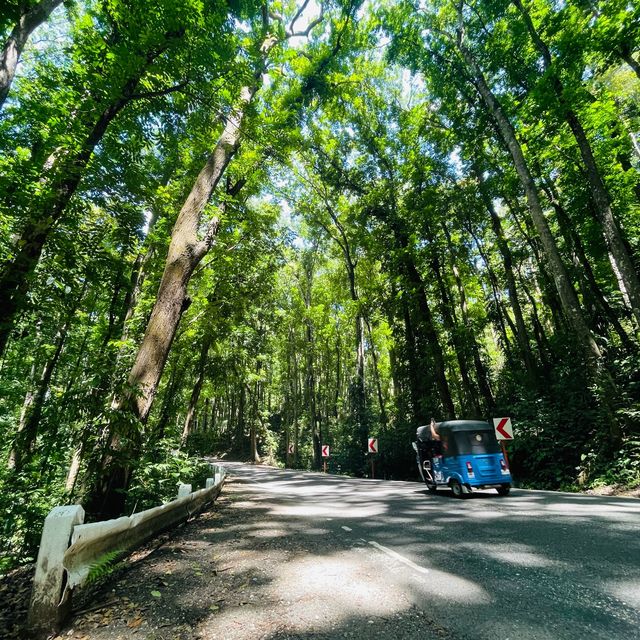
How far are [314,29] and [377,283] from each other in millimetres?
13976

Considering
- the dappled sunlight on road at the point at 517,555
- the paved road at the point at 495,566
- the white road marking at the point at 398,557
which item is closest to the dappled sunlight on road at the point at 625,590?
the paved road at the point at 495,566

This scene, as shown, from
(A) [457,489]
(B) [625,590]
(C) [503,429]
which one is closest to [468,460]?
(A) [457,489]

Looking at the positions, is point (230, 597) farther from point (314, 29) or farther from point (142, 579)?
point (314, 29)

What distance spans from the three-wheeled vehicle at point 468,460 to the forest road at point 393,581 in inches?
98.6

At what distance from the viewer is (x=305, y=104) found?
479 inches

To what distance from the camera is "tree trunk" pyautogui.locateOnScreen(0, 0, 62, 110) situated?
557 cm

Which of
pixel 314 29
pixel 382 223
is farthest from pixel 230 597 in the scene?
pixel 382 223

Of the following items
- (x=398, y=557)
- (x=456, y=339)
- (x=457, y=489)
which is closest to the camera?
(x=398, y=557)

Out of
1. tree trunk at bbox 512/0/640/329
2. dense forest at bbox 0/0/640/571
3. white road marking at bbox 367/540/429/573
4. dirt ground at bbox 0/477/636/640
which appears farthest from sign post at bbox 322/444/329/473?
white road marking at bbox 367/540/429/573

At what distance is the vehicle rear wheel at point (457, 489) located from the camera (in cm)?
873

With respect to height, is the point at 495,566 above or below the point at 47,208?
below

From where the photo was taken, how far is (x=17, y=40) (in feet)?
18.9

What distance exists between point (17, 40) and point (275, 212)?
1159 cm

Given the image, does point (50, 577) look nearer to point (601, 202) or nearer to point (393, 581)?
point (393, 581)
